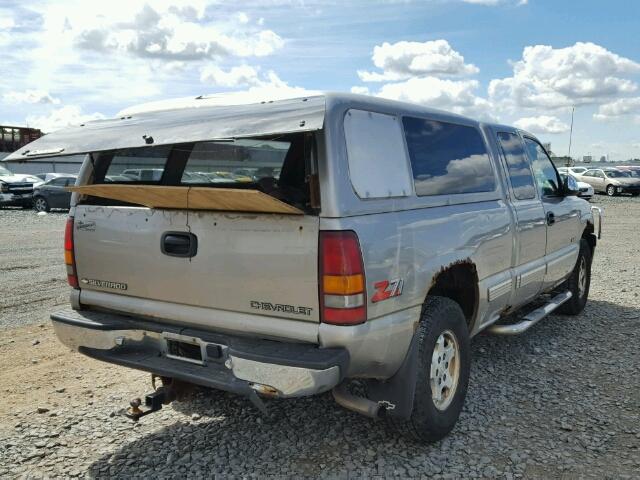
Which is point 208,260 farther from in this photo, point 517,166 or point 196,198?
point 517,166

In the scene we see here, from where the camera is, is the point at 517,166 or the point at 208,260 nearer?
the point at 208,260

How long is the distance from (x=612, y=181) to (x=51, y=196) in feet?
91.0

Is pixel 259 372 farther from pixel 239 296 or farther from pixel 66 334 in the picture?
pixel 66 334

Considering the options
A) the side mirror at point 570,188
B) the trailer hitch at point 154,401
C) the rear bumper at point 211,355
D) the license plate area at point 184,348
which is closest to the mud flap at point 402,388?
the rear bumper at point 211,355

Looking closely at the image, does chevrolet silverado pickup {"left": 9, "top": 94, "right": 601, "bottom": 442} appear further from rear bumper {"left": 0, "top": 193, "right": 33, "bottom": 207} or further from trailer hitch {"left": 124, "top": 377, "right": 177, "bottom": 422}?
rear bumper {"left": 0, "top": 193, "right": 33, "bottom": 207}

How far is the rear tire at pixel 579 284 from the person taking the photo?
645 cm

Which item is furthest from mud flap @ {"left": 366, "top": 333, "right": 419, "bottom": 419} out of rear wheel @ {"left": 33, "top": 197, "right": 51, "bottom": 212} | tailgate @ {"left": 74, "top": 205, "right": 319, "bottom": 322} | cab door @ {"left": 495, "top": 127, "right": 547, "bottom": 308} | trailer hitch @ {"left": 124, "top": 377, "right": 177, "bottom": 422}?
rear wheel @ {"left": 33, "top": 197, "right": 51, "bottom": 212}

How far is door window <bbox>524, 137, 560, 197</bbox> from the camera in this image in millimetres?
5461

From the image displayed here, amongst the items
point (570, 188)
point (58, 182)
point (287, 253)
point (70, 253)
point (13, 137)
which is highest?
point (13, 137)

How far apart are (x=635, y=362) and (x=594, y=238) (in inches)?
87.0

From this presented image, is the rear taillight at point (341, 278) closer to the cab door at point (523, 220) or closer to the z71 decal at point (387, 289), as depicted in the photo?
the z71 decal at point (387, 289)

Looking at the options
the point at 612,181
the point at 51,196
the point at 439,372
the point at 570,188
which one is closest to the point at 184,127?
the point at 439,372

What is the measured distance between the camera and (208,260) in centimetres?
320

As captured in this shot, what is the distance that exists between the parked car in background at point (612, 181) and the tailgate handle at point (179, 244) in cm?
3335
